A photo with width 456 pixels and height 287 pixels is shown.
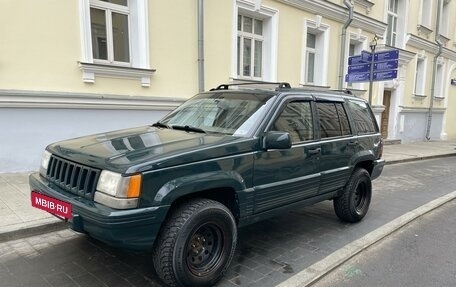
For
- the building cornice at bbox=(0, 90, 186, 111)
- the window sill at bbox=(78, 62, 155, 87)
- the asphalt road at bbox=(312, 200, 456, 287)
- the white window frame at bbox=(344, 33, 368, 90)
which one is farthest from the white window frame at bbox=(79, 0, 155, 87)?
the white window frame at bbox=(344, 33, 368, 90)

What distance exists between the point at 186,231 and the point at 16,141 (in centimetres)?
479

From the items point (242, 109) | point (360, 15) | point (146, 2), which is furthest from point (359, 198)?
point (360, 15)

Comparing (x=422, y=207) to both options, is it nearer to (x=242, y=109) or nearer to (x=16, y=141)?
(x=242, y=109)

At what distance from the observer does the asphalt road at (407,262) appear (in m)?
3.18

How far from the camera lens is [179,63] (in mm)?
7930

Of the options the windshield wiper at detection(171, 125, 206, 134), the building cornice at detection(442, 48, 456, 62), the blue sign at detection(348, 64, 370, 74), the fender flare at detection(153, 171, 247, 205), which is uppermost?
the building cornice at detection(442, 48, 456, 62)

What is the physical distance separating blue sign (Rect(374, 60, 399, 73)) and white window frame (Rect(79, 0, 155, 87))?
241 inches

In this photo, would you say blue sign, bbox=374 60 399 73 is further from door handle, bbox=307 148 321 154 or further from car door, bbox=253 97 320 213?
door handle, bbox=307 148 321 154

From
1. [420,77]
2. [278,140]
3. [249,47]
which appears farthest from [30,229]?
[420,77]

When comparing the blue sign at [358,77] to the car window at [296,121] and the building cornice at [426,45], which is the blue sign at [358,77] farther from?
the building cornice at [426,45]

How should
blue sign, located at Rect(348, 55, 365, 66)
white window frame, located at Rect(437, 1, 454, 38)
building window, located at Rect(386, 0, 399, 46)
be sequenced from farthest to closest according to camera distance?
white window frame, located at Rect(437, 1, 454, 38) < building window, located at Rect(386, 0, 399, 46) < blue sign, located at Rect(348, 55, 365, 66)

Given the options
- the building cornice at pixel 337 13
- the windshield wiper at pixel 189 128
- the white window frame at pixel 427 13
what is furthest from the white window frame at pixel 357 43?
the windshield wiper at pixel 189 128

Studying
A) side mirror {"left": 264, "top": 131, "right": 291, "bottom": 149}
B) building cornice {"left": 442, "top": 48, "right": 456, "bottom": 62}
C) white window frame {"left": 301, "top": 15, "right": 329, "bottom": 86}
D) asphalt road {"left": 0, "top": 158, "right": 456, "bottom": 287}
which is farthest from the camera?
building cornice {"left": 442, "top": 48, "right": 456, "bottom": 62}

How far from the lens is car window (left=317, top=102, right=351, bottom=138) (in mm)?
4098
